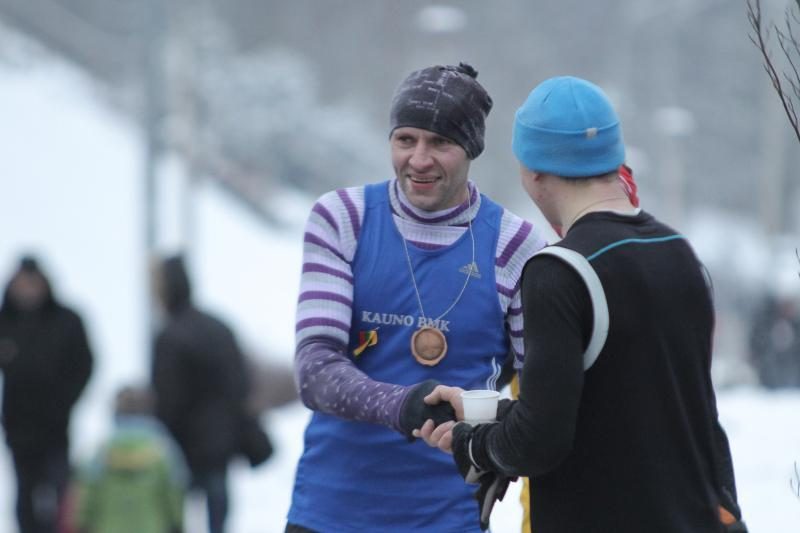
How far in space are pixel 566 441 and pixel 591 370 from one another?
0.13 meters

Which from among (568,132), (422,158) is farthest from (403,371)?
(568,132)

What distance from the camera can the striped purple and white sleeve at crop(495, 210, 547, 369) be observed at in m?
3.45

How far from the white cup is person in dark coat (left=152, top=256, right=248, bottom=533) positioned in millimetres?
5063

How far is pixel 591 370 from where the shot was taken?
2639 millimetres

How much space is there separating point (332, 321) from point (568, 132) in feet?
2.64

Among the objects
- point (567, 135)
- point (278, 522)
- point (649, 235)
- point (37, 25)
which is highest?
point (37, 25)

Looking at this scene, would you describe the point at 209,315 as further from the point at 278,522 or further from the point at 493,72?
the point at 493,72

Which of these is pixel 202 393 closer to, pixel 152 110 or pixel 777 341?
pixel 152 110

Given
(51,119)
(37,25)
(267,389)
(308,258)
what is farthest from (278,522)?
(37,25)

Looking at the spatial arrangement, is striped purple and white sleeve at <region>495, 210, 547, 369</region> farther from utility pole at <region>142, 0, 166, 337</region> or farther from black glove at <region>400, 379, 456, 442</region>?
utility pole at <region>142, 0, 166, 337</region>

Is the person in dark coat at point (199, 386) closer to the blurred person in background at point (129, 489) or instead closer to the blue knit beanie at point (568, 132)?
the blurred person in background at point (129, 489)

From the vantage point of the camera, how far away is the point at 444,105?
11.3 ft

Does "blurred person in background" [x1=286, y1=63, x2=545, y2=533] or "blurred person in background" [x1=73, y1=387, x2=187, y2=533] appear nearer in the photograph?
"blurred person in background" [x1=286, y1=63, x2=545, y2=533]

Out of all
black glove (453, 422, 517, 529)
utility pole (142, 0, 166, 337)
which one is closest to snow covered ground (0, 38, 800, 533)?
utility pole (142, 0, 166, 337)
